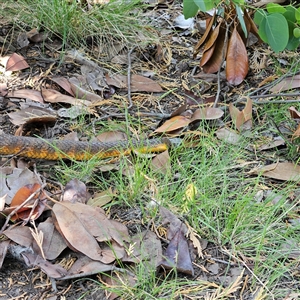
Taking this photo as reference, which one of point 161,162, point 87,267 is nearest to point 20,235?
point 87,267

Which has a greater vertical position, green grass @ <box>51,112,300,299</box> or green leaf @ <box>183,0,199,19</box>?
green leaf @ <box>183,0,199,19</box>

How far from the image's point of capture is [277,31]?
327 cm

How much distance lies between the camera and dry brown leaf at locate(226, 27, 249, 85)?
360 centimetres

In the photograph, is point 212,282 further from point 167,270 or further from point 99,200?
point 99,200

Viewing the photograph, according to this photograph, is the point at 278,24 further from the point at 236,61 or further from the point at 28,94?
the point at 28,94

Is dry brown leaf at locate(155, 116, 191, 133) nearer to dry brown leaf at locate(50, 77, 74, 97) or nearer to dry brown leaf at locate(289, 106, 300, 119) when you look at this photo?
dry brown leaf at locate(289, 106, 300, 119)

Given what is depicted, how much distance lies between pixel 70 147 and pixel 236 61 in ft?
4.57

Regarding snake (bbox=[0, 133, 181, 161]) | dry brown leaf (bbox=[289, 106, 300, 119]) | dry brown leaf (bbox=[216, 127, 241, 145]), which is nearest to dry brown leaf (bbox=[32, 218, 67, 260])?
snake (bbox=[0, 133, 181, 161])

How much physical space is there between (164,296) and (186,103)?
1697mm

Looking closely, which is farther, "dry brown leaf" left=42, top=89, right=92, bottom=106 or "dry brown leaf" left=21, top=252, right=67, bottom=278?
"dry brown leaf" left=42, top=89, right=92, bottom=106

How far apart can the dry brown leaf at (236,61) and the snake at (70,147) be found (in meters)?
0.89

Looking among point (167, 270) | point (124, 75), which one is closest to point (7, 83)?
point (124, 75)

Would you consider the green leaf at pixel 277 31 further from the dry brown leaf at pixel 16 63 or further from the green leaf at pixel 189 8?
the dry brown leaf at pixel 16 63

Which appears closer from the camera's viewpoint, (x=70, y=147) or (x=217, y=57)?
(x=70, y=147)
